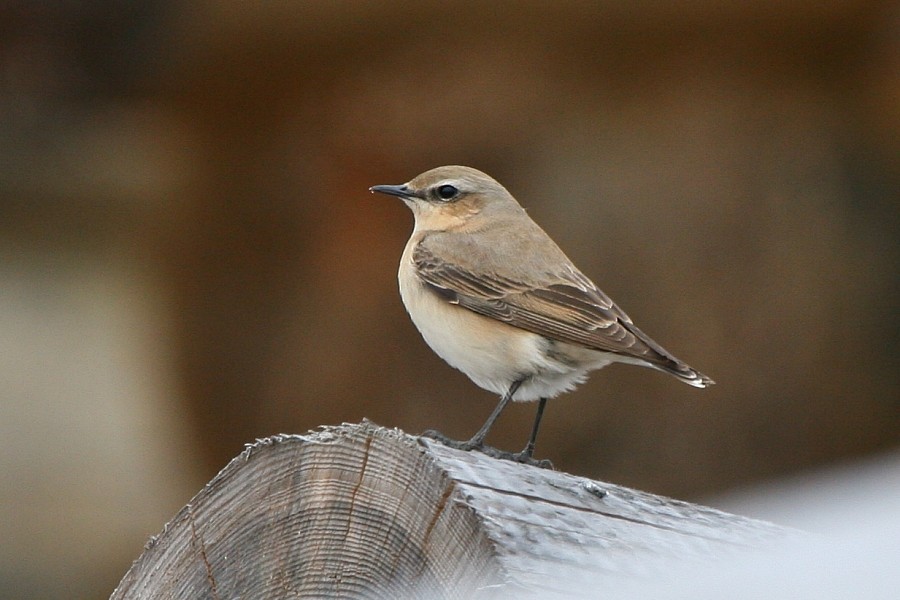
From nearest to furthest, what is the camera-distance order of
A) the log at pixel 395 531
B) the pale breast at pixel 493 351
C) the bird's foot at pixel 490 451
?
the log at pixel 395 531
the bird's foot at pixel 490 451
the pale breast at pixel 493 351

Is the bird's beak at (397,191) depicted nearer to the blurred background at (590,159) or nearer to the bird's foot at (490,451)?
the bird's foot at (490,451)

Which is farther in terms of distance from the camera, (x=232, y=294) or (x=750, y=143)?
(x=232, y=294)

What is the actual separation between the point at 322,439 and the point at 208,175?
6769 millimetres

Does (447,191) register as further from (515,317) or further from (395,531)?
(395,531)

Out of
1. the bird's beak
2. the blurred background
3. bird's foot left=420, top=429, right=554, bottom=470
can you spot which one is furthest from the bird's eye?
the blurred background

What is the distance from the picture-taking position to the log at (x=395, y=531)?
2.95m

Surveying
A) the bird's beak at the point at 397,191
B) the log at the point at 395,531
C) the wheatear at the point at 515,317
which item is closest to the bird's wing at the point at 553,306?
the wheatear at the point at 515,317

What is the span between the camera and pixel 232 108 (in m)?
9.55

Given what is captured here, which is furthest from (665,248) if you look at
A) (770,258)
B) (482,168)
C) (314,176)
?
(314,176)

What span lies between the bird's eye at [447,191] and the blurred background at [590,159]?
2119 mm

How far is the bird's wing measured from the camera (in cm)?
574

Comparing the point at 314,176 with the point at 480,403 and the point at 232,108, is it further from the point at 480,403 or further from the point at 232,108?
the point at 480,403

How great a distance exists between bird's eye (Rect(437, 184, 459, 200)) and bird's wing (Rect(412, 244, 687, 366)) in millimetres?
600

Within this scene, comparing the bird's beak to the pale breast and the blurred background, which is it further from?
the blurred background
